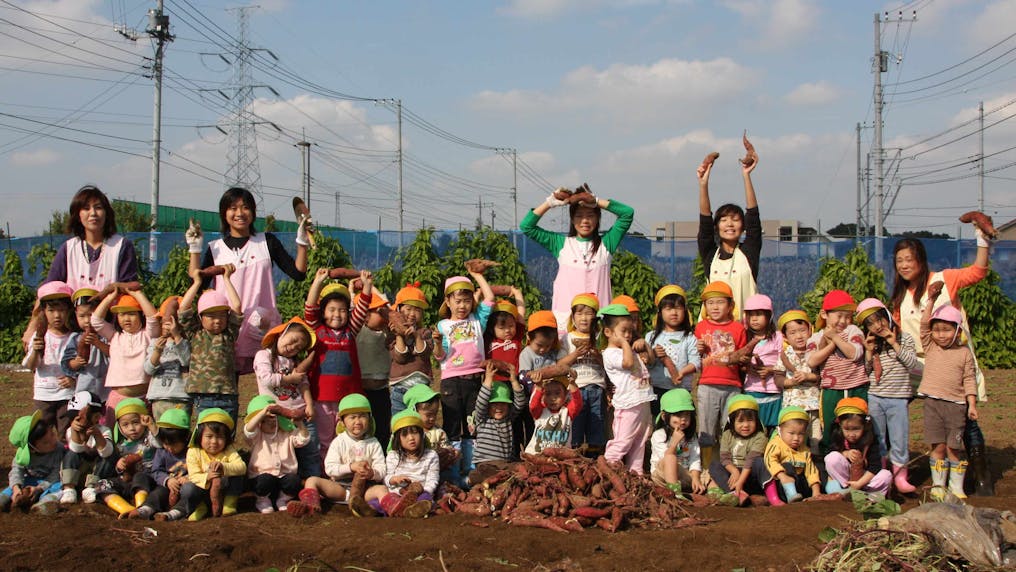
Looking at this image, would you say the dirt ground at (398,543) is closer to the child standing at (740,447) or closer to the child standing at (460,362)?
the child standing at (740,447)

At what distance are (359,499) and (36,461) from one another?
2.36 metres

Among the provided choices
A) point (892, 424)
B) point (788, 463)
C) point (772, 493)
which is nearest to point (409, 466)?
point (772, 493)

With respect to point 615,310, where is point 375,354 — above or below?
below

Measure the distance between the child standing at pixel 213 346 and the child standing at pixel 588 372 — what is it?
2411mm

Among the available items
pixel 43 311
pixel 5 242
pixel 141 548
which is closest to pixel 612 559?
pixel 141 548

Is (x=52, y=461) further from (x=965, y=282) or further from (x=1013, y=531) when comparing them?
(x=965, y=282)

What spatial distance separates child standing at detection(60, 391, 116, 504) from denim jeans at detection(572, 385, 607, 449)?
330 cm

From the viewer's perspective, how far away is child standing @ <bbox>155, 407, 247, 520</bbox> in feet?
19.5

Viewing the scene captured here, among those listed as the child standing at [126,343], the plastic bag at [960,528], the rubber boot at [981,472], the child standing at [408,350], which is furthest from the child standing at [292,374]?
the rubber boot at [981,472]

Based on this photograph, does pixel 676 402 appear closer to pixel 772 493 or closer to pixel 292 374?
pixel 772 493

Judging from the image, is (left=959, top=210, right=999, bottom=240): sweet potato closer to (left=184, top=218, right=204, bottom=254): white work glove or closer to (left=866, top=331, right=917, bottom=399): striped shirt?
(left=866, top=331, right=917, bottom=399): striped shirt

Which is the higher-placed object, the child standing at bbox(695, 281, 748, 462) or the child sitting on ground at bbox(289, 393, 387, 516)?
the child standing at bbox(695, 281, 748, 462)

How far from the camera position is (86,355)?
6.84 m

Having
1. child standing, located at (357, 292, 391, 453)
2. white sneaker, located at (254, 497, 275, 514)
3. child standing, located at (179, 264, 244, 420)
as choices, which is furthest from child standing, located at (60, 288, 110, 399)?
child standing, located at (357, 292, 391, 453)
